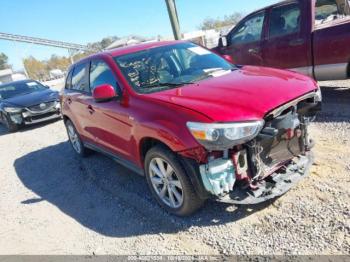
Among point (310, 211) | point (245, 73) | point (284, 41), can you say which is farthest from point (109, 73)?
point (284, 41)

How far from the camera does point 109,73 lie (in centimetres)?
432

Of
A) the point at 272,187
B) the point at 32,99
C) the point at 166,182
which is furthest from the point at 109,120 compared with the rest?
the point at 32,99

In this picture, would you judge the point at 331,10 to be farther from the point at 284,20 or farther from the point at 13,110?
the point at 13,110

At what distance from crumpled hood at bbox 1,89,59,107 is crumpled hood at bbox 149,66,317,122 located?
7816mm

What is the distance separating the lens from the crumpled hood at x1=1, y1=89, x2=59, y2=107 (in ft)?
34.1

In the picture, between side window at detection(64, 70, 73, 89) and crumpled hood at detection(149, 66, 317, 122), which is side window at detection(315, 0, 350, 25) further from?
side window at detection(64, 70, 73, 89)

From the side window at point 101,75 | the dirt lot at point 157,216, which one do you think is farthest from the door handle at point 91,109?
the dirt lot at point 157,216

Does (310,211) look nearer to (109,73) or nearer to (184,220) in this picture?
(184,220)

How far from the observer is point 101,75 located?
4.58 metres

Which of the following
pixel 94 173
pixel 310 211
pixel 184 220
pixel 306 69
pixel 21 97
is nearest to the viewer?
pixel 310 211

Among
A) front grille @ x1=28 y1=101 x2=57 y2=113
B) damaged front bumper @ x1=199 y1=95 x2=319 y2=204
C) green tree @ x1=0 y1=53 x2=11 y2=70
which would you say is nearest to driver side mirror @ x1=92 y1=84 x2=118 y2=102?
damaged front bumper @ x1=199 y1=95 x2=319 y2=204

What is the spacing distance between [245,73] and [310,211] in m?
1.74

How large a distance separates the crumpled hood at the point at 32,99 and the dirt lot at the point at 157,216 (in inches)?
192

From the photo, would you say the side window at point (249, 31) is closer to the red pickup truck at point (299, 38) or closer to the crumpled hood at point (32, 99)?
the red pickup truck at point (299, 38)
